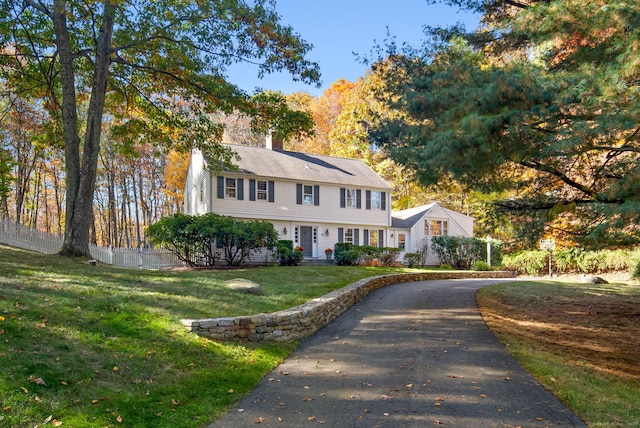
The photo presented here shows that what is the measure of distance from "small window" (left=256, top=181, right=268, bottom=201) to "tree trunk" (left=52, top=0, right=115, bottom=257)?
11.1 metres

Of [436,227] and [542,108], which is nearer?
[542,108]

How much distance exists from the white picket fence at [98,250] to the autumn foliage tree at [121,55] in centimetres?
602

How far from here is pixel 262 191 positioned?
79.4 ft

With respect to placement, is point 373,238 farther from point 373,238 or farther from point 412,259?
point 412,259

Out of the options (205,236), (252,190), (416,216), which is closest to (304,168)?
(252,190)

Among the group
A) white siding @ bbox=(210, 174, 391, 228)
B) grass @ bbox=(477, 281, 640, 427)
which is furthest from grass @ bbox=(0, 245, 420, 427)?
white siding @ bbox=(210, 174, 391, 228)

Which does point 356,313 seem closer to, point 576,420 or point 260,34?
point 576,420

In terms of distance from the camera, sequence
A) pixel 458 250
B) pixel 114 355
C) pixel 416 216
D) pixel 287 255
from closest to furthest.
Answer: pixel 114 355, pixel 287 255, pixel 458 250, pixel 416 216

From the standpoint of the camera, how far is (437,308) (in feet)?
38.1

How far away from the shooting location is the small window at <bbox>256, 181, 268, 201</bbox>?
24094mm

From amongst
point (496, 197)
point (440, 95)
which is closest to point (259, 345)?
point (440, 95)

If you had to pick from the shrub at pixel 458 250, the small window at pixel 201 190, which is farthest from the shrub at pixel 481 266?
the small window at pixel 201 190

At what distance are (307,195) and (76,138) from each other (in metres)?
13.7

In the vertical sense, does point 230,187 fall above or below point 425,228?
above
